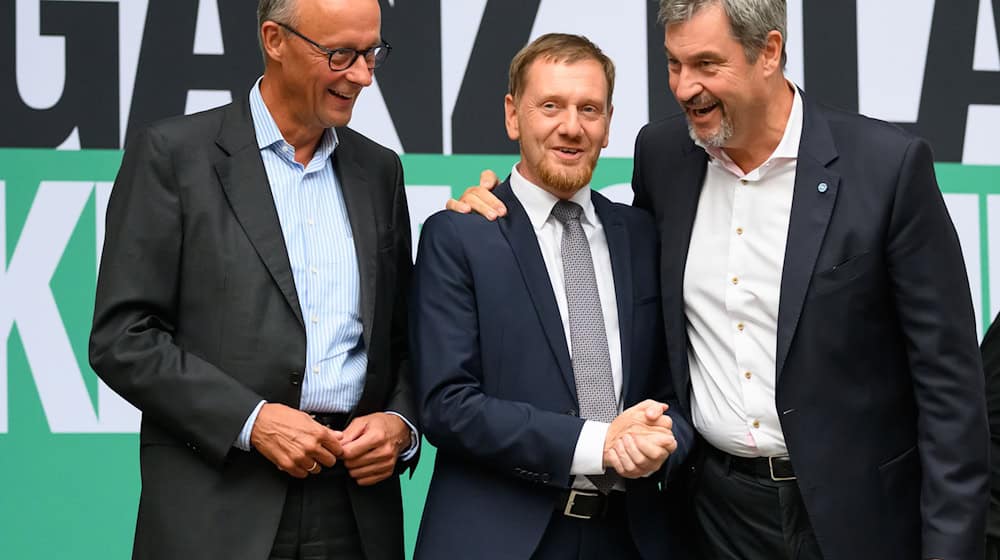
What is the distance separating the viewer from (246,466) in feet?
8.71

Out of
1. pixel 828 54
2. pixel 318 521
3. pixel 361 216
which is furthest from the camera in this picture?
pixel 828 54

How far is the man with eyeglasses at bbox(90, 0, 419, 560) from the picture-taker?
→ 2582 mm

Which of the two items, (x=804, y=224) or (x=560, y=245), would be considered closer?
(x=804, y=224)

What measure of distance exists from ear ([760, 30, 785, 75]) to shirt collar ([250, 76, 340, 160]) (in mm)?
896

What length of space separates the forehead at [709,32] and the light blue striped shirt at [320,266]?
0.78 metres

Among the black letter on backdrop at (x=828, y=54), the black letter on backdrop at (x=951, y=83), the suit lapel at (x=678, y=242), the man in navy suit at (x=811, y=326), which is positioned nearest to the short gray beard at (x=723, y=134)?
the man in navy suit at (x=811, y=326)

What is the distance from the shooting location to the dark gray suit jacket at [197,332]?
2.57m

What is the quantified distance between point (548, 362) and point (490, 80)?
1.76 metres

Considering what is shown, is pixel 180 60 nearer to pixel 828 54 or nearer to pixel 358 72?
pixel 358 72

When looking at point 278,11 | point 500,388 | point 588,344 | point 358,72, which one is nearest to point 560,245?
point 588,344

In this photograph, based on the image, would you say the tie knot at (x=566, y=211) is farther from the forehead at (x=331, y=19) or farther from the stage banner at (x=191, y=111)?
the stage banner at (x=191, y=111)

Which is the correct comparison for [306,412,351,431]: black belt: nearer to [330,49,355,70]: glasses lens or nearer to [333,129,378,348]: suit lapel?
[333,129,378,348]: suit lapel

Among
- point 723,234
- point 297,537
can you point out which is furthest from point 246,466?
point 723,234

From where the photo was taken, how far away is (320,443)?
2.57 metres
